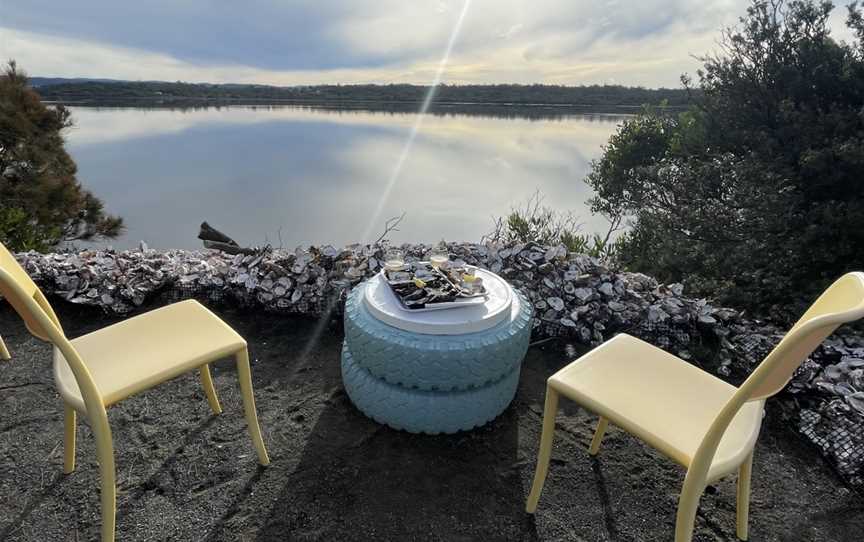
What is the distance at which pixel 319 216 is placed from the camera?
9.12 m

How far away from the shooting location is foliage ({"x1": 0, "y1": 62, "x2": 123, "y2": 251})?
5.98m

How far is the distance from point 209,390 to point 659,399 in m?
1.91

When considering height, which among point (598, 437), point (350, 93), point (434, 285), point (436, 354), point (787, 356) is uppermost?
point (350, 93)

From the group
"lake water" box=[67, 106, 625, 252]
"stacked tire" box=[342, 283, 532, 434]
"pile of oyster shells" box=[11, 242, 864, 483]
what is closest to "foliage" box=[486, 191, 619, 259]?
"lake water" box=[67, 106, 625, 252]

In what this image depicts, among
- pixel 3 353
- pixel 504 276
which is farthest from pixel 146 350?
pixel 504 276

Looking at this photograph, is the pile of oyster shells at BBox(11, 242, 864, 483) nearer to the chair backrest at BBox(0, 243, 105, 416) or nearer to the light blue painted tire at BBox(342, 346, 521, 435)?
the light blue painted tire at BBox(342, 346, 521, 435)

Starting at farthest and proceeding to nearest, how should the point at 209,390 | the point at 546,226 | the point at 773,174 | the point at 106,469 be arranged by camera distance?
1. the point at 546,226
2. the point at 773,174
3. the point at 209,390
4. the point at 106,469

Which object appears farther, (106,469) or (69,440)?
(69,440)

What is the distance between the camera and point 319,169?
42.2 feet

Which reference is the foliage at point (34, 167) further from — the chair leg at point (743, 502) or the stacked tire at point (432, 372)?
the chair leg at point (743, 502)

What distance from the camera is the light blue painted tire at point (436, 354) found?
1.74 meters

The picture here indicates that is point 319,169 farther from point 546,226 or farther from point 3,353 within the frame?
point 3,353

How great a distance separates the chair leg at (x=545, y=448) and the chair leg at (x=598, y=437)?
0.41 meters

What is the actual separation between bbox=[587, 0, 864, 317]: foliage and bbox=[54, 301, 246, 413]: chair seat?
3.72m
